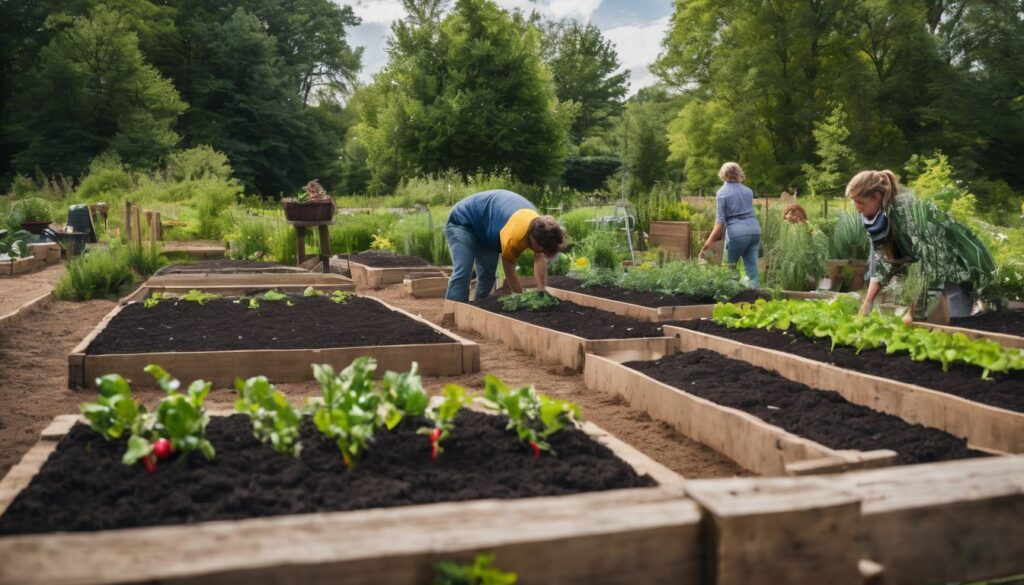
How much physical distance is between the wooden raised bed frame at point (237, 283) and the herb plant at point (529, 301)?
251 cm

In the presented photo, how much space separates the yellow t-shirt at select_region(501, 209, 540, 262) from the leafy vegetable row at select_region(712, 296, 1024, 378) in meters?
1.71

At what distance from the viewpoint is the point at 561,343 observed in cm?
566

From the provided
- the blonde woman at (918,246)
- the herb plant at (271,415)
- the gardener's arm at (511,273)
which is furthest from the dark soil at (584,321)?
the herb plant at (271,415)

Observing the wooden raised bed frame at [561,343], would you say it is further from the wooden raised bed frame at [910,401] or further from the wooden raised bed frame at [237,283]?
the wooden raised bed frame at [237,283]

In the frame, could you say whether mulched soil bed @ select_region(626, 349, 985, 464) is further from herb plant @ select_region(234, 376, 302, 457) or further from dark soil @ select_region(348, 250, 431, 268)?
dark soil @ select_region(348, 250, 431, 268)

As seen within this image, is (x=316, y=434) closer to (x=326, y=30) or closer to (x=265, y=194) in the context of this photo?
(x=265, y=194)

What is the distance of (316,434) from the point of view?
2.62 m

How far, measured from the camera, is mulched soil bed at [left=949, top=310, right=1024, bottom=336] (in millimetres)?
5471

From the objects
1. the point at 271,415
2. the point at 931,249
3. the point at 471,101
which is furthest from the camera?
the point at 471,101

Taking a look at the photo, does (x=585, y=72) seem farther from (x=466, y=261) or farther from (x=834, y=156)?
(x=466, y=261)

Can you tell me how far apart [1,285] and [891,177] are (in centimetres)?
973

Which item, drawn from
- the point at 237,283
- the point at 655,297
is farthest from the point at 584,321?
the point at 237,283

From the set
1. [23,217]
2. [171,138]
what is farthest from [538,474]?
[171,138]

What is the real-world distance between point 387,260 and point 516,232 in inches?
219
